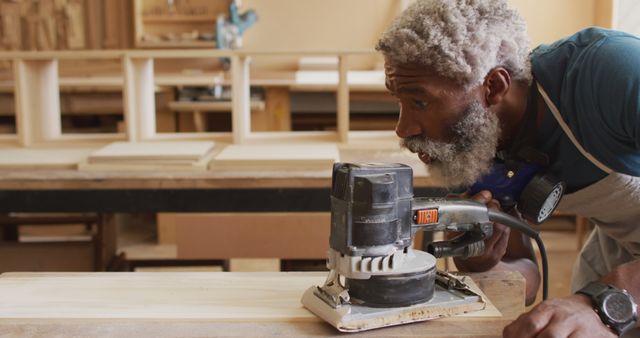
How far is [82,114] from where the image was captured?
582 centimetres

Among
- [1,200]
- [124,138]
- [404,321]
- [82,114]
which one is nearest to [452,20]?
[404,321]

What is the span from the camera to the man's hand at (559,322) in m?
1.18

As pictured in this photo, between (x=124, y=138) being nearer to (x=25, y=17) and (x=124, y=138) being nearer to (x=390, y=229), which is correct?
(x=390, y=229)

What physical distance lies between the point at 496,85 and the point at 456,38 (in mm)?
192

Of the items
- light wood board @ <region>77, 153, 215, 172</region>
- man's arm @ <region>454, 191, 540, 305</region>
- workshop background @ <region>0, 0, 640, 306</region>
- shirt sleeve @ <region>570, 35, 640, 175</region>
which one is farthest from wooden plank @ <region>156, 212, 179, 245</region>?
shirt sleeve @ <region>570, 35, 640, 175</region>

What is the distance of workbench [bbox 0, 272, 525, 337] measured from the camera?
50.0 inches

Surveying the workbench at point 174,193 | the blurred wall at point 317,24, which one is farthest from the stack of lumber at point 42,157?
the blurred wall at point 317,24

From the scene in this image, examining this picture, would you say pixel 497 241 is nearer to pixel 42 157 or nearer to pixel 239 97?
pixel 239 97

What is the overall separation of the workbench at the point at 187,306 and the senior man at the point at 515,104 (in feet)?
0.74

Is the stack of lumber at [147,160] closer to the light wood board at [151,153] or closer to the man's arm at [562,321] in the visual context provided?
the light wood board at [151,153]

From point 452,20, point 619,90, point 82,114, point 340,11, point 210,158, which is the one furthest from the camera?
point 340,11

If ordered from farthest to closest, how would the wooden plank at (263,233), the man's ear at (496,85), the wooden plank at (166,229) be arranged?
1. the wooden plank at (166,229)
2. the wooden plank at (263,233)
3. the man's ear at (496,85)

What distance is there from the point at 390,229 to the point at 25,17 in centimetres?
643

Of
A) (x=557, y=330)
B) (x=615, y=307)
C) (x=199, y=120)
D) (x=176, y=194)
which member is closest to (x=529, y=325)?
(x=557, y=330)
